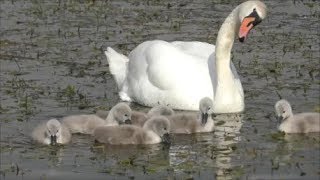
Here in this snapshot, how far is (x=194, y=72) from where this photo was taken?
49.4 feet

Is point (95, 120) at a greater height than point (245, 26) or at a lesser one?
lesser

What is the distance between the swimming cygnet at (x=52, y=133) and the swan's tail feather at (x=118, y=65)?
3.35 m

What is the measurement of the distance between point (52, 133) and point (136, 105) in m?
3.16

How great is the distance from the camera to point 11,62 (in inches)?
693

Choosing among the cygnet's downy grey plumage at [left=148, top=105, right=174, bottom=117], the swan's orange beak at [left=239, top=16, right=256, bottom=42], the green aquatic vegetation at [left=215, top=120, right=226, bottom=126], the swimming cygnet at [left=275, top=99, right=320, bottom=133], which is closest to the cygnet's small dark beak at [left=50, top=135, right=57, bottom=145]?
the cygnet's downy grey plumage at [left=148, top=105, right=174, bottom=117]

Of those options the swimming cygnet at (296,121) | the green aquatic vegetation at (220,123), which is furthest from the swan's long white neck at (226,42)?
the swimming cygnet at (296,121)

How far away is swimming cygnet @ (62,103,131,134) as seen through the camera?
13.3m

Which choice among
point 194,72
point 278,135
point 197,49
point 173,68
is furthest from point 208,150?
point 197,49

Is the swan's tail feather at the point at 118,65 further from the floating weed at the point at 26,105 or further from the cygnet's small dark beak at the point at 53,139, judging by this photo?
the cygnet's small dark beak at the point at 53,139

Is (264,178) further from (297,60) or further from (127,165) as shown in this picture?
(297,60)

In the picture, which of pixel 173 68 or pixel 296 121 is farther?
pixel 173 68

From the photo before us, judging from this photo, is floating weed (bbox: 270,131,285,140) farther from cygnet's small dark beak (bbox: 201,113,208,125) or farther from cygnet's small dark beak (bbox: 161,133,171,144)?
cygnet's small dark beak (bbox: 161,133,171,144)

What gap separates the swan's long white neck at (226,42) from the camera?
15039mm

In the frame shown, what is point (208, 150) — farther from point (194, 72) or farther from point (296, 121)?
point (194, 72)
